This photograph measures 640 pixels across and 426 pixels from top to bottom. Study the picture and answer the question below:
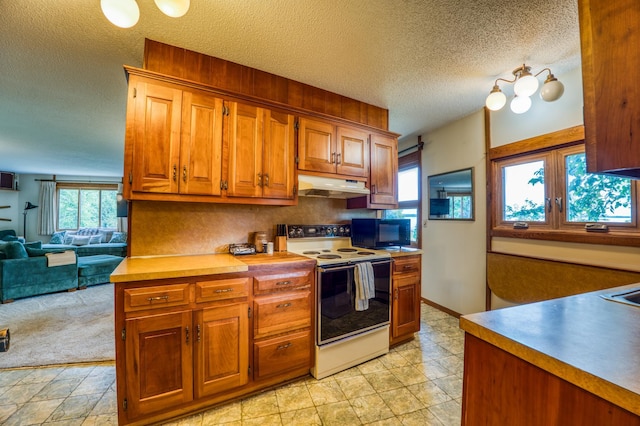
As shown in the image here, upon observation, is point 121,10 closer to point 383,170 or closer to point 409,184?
point 383,170

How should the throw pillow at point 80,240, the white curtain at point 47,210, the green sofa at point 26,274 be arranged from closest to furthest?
the green sofa at point 26,274
the throw pillow at point 80,240
the white curtain at point 47,210

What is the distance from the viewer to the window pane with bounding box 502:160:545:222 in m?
2.54

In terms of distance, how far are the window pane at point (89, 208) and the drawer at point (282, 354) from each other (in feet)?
27.1

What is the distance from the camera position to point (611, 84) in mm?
628

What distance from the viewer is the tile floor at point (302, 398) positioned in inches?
63.6

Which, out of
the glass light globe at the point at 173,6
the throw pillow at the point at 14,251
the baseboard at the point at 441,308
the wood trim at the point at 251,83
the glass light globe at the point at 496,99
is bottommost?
the baseboard at the point at 441,308

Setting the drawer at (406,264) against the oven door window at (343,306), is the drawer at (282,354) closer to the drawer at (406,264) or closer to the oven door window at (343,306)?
the oven door window at (343,306)

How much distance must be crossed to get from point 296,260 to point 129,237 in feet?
4.29

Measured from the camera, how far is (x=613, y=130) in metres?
0.63

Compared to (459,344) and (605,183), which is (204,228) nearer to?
(459,344)

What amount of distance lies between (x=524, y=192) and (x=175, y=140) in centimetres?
328

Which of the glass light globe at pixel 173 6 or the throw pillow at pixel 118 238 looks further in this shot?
the throw pillow at pixel 118 238

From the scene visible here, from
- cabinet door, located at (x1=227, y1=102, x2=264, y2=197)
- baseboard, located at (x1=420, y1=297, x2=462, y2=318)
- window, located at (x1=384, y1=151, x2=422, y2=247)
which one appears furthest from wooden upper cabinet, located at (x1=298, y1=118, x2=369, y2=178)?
baseboard, located at (x1=420, y1=297, x2=462, y2=318)

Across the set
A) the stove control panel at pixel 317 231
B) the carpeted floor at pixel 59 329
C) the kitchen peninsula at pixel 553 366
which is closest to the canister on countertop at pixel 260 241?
the stove control panel at pixel 317 231
